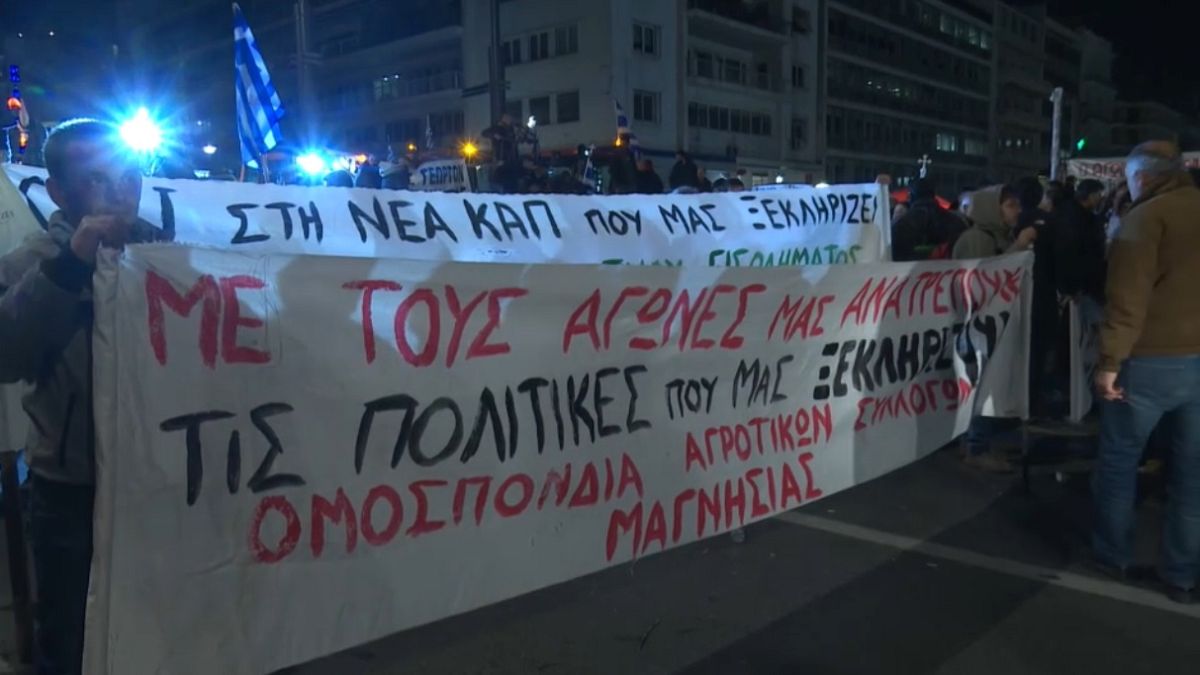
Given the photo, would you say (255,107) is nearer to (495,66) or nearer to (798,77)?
(495,66)

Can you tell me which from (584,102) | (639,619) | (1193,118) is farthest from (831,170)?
(1193,118)

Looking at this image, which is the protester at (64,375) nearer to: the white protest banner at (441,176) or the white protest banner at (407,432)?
A: the white protest banner at (407,432)

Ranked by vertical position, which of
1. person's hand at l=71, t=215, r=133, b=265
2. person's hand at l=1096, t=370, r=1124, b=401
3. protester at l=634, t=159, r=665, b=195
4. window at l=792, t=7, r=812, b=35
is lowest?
person's hand at l=1096, t=370, r=1124, b=401

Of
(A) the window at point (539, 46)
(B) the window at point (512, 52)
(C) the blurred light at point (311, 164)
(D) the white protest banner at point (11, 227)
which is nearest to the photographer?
(D) the white protest banner at point (11, 227)

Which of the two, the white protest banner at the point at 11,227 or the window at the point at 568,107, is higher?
the window at the point at 568,107

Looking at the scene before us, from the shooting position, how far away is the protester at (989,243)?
6285mm

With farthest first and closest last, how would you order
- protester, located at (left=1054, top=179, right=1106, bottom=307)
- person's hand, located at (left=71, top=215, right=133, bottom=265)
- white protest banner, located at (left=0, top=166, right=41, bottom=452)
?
protester, located at (left=1054, top=179, right=1106, bottom=307) < white protest banner, located at (left=0, top=166, right=41, bottom=452) < person's hand, located at (left=71, top=215, right=133, bottom=265)

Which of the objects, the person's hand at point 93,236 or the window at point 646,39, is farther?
the window at point 646,39

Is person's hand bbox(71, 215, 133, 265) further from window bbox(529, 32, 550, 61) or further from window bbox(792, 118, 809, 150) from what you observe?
window bbox(792, 118, 809, 150)

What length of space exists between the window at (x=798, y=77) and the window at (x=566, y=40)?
579 inches

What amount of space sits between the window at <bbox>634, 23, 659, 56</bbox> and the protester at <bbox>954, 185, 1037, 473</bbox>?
32.9 m

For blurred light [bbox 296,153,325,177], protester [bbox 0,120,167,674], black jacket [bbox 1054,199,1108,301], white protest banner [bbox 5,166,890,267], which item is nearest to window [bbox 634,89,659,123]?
blurred light [bbox 296,153,325,177]

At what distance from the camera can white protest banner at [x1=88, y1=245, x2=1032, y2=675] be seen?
235cm

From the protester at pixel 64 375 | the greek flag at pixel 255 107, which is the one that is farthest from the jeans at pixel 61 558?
the greek flag at pixel 255 107
